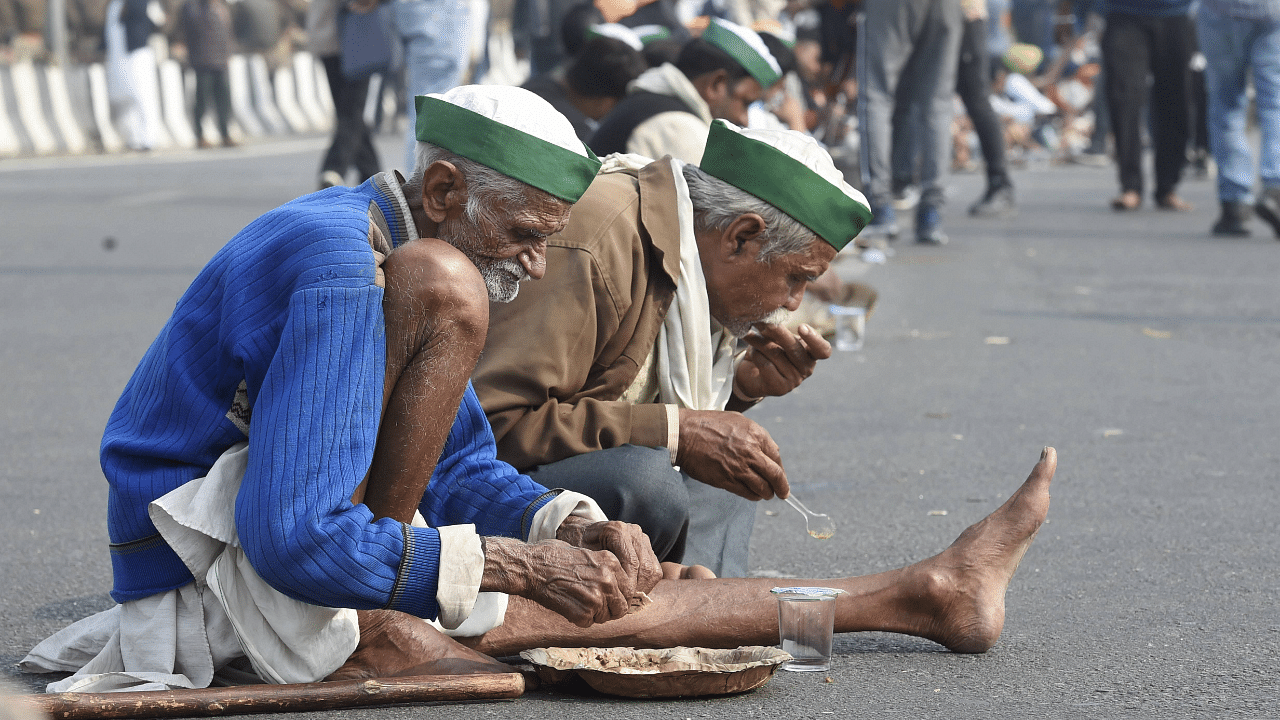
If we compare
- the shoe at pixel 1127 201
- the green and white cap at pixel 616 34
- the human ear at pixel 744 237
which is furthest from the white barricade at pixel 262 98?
the human ear at pixel 744 237

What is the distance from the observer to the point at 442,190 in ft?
9.18

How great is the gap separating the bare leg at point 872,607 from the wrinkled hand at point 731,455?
0.23 metres

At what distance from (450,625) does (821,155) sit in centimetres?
158

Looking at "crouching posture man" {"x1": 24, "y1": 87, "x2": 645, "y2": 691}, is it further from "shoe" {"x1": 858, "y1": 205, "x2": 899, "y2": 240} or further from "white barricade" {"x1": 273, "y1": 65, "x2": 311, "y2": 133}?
"white barricade" {"x1": 273, "y1": 65, "x2": 311, "y2": 133}

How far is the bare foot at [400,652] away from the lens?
2891mm

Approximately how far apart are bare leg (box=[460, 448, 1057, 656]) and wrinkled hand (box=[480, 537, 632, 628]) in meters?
0.45

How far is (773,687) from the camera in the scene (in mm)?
3070

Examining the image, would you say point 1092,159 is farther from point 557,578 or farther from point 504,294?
point 557,578

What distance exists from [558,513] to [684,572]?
1.42 feet

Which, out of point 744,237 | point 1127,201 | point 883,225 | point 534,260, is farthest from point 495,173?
point 1127,201

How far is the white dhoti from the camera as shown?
269 centimetres

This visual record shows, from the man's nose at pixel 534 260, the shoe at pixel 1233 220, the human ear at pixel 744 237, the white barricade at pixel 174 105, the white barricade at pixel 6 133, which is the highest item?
the man's nose at pixel 534 260

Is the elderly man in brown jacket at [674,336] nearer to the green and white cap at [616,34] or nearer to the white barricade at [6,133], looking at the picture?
the green and white cap at [616,34]

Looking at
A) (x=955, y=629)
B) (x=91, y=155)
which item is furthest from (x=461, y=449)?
(x=91, y=155)
